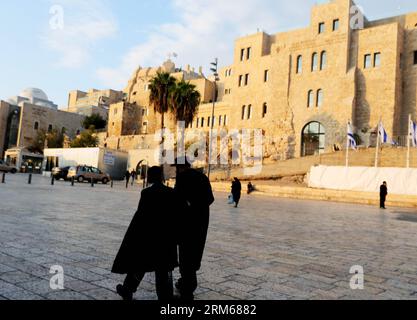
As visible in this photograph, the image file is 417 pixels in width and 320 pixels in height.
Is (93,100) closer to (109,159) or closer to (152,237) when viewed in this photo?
(109,159)

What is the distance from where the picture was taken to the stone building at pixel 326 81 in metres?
36.7

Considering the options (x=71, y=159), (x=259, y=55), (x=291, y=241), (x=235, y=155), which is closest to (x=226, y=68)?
(x=259, y=55)

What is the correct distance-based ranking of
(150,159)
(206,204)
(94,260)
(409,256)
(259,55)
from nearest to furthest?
(206,204)
(94,260)
(409,256)
(150,159)
(259,55)

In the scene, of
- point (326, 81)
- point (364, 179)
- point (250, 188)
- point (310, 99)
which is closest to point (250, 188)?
point (250, 188)

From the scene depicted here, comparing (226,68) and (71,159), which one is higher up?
(226,68)

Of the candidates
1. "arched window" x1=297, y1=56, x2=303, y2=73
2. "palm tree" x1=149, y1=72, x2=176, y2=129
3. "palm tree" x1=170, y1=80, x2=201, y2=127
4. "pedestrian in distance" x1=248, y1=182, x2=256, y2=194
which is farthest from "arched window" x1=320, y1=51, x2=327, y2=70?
"pedestrian in distance" x1=248, y1=182, x2=256, y2=194

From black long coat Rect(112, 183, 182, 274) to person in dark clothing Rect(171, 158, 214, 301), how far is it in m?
0.24

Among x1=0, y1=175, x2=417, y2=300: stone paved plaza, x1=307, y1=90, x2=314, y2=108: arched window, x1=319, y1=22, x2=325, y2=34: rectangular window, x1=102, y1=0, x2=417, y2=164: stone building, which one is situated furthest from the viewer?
x1=307, y1=90, x2=314, y2=108: arched window

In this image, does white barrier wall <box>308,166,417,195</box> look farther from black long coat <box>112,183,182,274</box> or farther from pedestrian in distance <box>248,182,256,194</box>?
black long coat <box>112,183,182,274</box>

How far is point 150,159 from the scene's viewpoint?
1629 inches

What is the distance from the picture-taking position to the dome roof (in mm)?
94625

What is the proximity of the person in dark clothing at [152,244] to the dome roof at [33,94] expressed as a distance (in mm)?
101889
